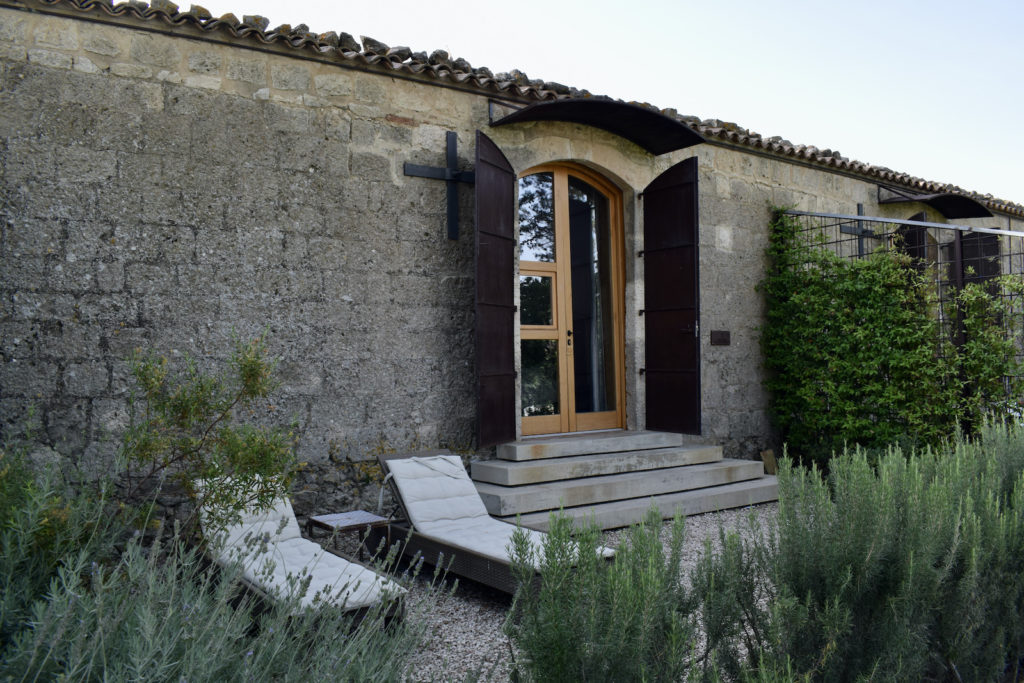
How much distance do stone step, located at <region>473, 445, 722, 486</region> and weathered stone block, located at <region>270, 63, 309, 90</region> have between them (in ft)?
11.0

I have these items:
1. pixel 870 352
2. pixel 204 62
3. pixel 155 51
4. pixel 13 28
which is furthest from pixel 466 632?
pixel 870 352

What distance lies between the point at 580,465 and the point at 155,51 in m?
4.50

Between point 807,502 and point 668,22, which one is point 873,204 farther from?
point 807,502

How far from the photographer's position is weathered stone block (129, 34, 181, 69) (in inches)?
198

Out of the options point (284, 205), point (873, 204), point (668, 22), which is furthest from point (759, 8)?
point (284, 205)

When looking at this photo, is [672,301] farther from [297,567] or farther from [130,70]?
[130,70]

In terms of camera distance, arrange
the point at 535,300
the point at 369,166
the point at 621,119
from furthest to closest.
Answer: the point at 535,300
the point at 621,119
the point at 369,166

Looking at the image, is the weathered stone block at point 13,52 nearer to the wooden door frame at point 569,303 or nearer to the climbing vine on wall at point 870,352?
the wooden door frame at point 569,303

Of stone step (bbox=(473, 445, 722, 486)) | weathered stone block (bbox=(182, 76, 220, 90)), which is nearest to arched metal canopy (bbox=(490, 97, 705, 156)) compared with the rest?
weathered stone block (bbox=(182, 76, 220, 90))

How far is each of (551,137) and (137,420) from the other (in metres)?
4.28

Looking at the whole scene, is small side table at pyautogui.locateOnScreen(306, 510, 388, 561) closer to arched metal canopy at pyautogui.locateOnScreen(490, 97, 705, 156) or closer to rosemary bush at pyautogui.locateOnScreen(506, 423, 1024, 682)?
rosemary bush at pyautogui.locateOnScreen(506, 423, 1024, 682)

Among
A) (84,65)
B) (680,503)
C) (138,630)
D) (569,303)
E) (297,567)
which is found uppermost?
(84,65)

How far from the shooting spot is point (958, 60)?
1068 centimetres

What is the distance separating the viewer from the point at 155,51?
5.09 meters
